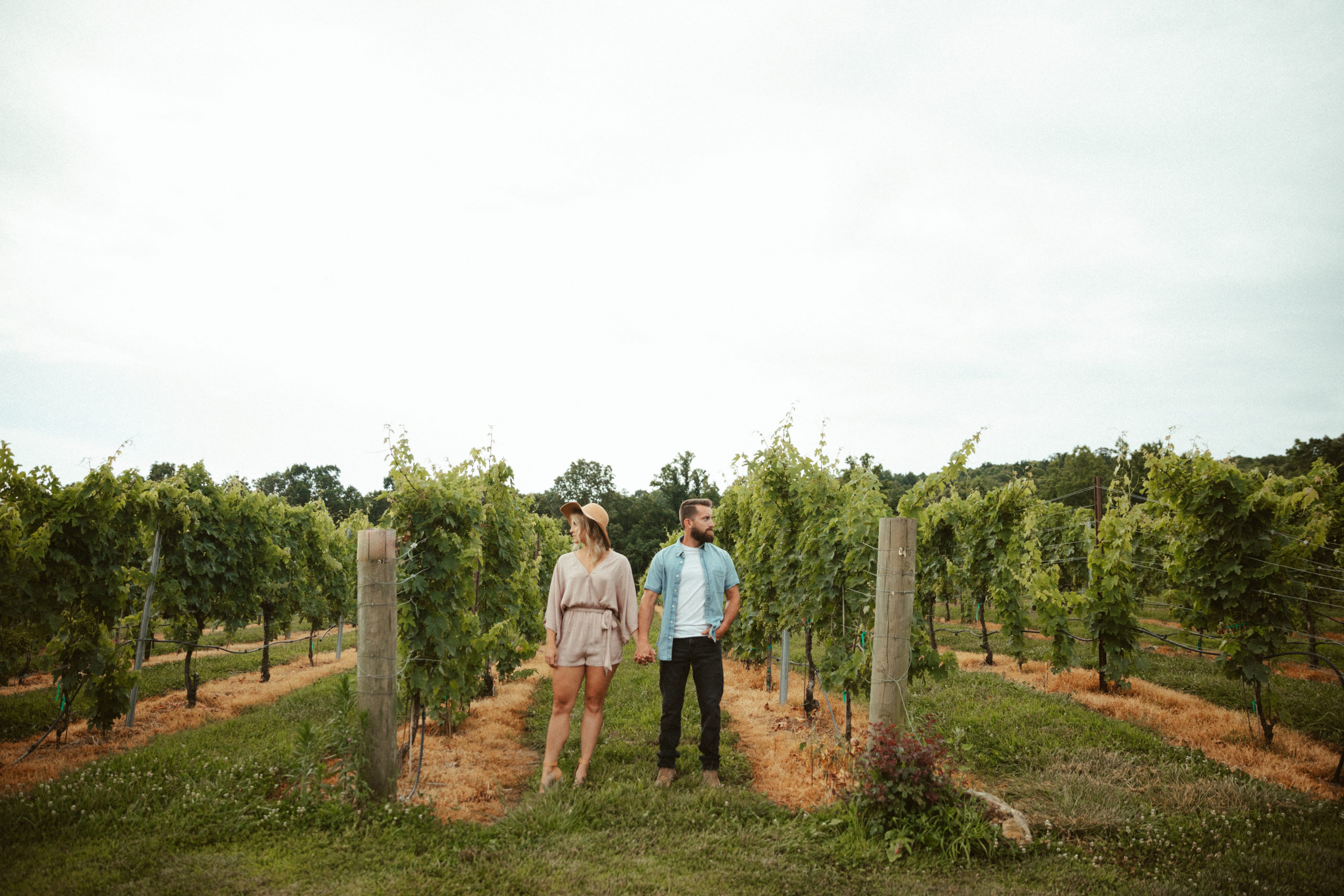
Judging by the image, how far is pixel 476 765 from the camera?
5.54 metres

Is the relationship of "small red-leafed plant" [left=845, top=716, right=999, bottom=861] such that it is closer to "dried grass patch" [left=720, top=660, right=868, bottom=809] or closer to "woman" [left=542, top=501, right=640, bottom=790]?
"dried grass patch" [left=720, top=660, right=868, bottom=809]

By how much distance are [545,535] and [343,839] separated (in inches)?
493

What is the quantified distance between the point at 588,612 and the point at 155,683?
950cm

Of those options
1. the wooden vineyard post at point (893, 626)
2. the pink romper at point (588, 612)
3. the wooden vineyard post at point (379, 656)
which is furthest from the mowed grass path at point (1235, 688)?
the wooden vineyard post at point (379, 656)

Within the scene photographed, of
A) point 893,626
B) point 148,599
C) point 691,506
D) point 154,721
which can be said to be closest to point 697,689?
point 691,506

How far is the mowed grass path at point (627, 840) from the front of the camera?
3.22m

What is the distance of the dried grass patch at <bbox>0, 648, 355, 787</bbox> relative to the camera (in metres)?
5.42

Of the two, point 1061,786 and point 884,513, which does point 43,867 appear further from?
point 1061,786

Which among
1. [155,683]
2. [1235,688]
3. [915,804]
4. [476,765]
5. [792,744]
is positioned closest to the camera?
[915,804]

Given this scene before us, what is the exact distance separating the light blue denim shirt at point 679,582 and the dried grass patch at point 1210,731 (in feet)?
15.6

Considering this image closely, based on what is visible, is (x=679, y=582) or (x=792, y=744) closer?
(x=679, y=582)

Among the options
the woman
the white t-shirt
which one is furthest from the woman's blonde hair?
the white t-shirt

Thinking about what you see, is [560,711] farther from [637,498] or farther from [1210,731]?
[637,498]

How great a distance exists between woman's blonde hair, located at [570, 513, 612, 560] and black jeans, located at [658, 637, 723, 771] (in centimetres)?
90
